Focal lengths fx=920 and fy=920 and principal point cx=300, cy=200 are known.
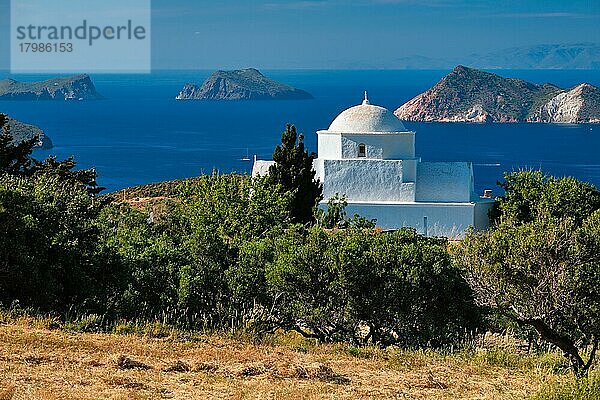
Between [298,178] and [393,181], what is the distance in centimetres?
341

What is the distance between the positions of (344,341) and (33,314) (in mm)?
4468

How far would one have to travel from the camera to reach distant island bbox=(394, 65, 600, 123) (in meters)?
187

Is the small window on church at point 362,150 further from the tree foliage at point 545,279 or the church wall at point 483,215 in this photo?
the tree foliage at point 545,279

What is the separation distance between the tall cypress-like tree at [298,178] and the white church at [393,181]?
0.92 metres

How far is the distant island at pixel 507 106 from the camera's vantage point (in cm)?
18675

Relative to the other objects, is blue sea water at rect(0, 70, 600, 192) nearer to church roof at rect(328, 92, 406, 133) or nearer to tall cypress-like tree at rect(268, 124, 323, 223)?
church roof at rect(328, 92, 406, 133)

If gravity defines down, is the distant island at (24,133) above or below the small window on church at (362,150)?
above

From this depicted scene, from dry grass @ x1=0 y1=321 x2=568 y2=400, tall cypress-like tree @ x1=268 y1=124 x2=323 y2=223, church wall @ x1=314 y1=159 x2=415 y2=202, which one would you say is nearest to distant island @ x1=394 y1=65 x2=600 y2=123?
church wall @ x1=314 y1=159 x2=415 y2=202

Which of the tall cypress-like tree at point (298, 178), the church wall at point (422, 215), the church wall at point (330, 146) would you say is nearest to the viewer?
the tall cypress-like tree at point (298, 178)

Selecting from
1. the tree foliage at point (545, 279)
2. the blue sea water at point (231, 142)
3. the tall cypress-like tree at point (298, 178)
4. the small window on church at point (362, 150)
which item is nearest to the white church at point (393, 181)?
the small window on church at point (362, 150)

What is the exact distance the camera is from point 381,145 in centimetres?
3259

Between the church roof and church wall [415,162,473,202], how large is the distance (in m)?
1.81

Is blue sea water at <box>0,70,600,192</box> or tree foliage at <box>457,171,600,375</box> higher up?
blue sea water at <box>0,70,600,192</box>

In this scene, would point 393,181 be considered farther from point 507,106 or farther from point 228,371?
point 507,106
